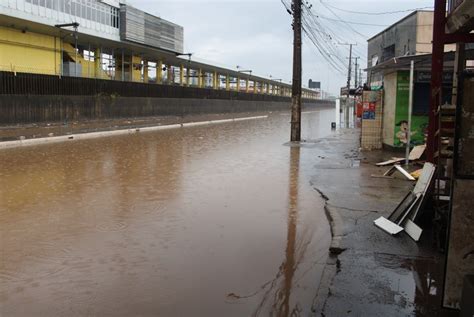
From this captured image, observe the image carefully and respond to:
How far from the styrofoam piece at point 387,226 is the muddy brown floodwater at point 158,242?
72 centimetres

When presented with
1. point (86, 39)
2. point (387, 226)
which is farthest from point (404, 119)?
point (86, 39)

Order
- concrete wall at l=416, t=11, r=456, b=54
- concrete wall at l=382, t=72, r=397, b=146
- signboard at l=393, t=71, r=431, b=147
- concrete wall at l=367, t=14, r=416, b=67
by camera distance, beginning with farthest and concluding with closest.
A: 1. concrete wall at l=367, t=14, r=416, b=67
2. concrete wall at l=416, t=11, r=456, b=54
3. concrete wall at l=382, t=72, r=397, b=146
4. signboard at l=393, t=71, r=431, b=147

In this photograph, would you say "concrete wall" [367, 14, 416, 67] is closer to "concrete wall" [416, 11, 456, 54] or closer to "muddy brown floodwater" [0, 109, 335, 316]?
"concrete wall" [416, 11, 456, 54]

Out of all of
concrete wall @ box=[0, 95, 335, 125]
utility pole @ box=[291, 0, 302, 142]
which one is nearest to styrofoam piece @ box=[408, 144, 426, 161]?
utility pole @ box=[291, 0, 302, 142]

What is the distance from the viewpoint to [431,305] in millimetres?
4441

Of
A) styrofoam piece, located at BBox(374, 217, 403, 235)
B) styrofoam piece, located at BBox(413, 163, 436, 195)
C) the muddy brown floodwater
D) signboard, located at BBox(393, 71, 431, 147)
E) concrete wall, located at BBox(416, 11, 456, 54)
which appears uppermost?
concrete wall, located at BBox(416, 11, 456, 54)

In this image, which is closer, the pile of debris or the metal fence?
the pile of debris

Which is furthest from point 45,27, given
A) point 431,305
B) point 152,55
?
point 431,305

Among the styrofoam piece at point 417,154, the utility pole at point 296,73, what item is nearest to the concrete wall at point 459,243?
the styrofoam piece at point 417,154

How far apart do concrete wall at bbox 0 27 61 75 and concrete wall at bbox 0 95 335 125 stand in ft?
15.7

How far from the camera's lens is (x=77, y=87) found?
3294 centimetres

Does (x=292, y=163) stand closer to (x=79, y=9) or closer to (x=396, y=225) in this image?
(x=396, y=225)

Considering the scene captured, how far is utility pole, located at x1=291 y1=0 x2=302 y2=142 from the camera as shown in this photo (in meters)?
22.2

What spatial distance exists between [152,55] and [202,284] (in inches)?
2140
